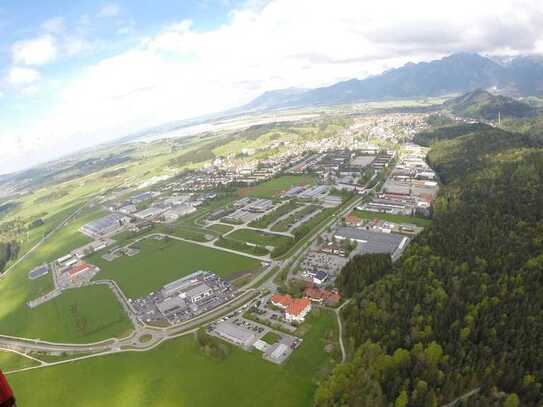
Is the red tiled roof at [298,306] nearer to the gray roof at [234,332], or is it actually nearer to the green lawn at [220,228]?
the gray roof at [234,332]

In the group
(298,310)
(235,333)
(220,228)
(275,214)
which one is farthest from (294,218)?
(235,333)

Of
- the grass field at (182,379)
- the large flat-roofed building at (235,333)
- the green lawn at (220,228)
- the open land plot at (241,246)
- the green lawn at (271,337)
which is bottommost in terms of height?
the grass field at (182,379)

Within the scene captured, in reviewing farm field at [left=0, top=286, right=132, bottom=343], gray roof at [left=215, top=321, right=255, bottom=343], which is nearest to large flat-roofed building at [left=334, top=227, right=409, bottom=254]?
gray roof at [left=215, top=321, right=255, bottom=343]

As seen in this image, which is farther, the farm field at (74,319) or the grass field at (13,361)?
the farm field at (74,319)

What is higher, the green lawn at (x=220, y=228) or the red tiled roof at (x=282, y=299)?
the green lawn at (x=220, y=228)

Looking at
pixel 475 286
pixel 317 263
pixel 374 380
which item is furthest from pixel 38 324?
pixel 475 286

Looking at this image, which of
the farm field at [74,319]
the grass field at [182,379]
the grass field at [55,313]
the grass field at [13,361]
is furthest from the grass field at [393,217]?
the grass field at [13,361]

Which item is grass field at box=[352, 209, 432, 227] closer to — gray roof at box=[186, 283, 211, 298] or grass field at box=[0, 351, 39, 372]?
gray roof at box=[186, 283, 211, 298]
